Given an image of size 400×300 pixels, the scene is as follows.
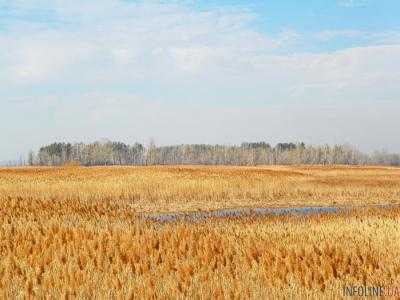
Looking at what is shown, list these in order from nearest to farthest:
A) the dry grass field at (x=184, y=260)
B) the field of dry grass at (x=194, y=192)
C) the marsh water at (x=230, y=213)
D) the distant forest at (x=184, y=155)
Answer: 1. the dry grass field at (x=184, y=260)
2. the marsh water at (x=230, y=213)
3. the field of dry grass at (x=194, y=192)
4. the distant forest at (x=184, y=155)

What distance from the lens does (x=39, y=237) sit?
11156mm

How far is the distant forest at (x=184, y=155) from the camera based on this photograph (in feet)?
533

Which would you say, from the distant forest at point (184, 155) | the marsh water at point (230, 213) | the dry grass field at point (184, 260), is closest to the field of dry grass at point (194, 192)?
the marsh water at point (230, 213)

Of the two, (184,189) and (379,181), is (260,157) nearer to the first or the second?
(379,181)

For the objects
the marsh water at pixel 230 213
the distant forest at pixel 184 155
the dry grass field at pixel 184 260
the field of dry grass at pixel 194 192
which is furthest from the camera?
the distant forest at pixel 184 155

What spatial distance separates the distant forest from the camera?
533ft

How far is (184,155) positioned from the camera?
181000 millimetres

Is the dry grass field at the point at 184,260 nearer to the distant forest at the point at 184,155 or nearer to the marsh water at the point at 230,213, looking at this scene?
the marsh water at the point at 230,213

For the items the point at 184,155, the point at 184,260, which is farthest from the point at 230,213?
the point at 184,155

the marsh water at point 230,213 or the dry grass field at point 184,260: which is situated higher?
the dry grass field at point 184,260

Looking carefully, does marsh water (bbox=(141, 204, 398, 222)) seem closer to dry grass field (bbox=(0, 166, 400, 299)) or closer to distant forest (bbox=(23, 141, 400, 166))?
dry grass field (bbox=(0, 166, 400, 299))

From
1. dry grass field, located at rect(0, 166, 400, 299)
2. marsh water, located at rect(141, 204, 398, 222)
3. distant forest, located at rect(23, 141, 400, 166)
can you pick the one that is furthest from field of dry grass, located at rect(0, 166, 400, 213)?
distant forest, located at rect(23, 141, 400, 166)

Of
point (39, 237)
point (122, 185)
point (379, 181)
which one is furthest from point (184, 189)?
point (39, 237)

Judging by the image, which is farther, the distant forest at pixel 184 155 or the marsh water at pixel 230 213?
the distant forest at pixel 184 155
